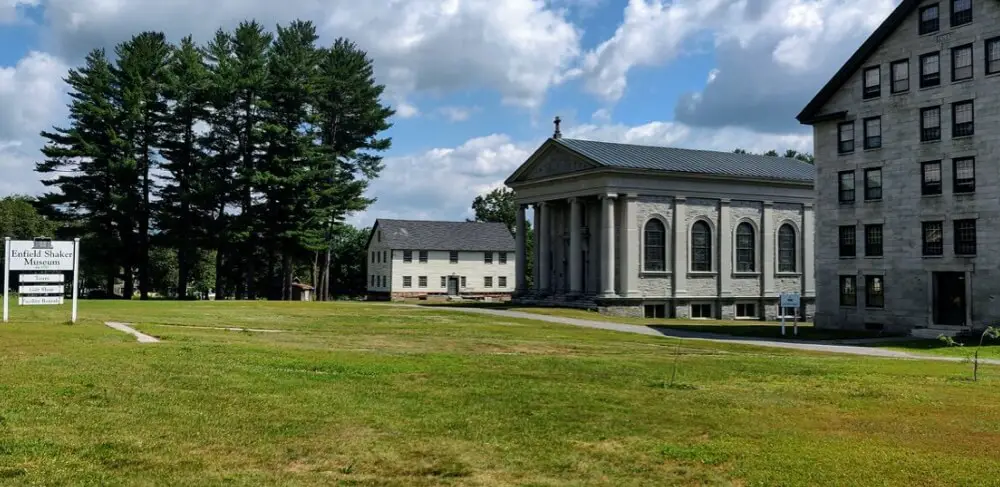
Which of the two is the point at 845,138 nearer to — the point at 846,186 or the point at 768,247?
the point at 846,186

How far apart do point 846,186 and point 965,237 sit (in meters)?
6.66

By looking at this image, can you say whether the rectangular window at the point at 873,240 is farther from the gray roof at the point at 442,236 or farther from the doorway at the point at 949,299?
the gray roof at the point at 442,236

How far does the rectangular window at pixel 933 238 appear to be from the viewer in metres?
38.8

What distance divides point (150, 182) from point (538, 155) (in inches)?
1207

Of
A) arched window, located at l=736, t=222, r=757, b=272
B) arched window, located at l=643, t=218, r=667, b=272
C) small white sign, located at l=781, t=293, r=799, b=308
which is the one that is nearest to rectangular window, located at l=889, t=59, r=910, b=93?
small white sign, located at l=781, t=293, r=799, b=308

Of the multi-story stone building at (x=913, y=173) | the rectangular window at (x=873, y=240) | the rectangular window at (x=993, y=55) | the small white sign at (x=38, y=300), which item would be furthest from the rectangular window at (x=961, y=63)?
the small white sign at (x=38, y=300)

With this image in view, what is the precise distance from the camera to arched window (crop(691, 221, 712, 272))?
2456 inches

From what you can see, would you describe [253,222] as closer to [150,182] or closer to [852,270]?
[150,182]

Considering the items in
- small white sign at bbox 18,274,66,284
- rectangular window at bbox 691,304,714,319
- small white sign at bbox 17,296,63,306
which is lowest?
rectangular window at bbox 691,304,714,319

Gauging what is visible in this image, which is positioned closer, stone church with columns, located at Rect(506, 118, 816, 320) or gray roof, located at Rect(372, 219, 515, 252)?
stone church with columns, located at Rect(506, 118, 816, 320)

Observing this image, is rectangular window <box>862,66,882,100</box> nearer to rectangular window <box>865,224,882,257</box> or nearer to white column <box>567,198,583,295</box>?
rectangular window <box>865,224,882,257</box>

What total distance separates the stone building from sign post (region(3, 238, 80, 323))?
61.6 metres

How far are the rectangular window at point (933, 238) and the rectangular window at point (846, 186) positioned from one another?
421 centimetres

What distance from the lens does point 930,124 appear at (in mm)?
39594
